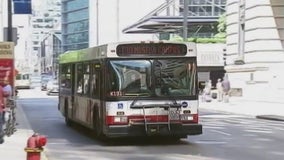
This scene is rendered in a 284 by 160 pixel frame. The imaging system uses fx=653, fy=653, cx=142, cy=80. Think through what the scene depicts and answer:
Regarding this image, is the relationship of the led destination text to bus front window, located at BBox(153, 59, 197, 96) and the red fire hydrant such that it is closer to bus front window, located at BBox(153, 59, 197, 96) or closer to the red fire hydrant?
bus front window, located at BBox(153, 59, 197, 96)

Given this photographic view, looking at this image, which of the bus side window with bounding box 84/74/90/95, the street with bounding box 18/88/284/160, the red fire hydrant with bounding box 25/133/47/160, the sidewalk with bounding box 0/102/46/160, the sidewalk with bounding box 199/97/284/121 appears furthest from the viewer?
the sidewalk with bounding box 199/97/284/121

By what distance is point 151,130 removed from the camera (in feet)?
52.6

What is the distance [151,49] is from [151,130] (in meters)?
2.05

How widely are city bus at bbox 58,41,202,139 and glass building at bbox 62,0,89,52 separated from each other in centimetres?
13174

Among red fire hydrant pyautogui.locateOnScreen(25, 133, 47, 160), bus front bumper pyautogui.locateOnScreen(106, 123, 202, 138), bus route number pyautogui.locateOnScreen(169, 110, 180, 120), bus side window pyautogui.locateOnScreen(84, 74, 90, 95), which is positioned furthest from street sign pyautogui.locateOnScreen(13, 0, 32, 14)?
red fire hydrant pyautogui.locateOnScreen(25, 133, 47, 160)

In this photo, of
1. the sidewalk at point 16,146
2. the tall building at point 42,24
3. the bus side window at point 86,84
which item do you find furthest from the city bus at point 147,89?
the tall building at point 42,24

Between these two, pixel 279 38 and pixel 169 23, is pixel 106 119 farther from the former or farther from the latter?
pixel 169 23

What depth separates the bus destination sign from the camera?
16281 mm

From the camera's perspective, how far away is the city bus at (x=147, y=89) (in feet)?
52.3

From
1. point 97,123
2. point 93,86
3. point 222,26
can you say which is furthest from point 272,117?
point 222,26

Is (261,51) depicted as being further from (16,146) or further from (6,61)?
(16,146)

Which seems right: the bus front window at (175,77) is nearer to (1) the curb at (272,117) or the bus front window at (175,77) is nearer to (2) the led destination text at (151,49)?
(2) the led destination text at (151,49)

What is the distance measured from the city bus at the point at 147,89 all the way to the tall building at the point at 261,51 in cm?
2113

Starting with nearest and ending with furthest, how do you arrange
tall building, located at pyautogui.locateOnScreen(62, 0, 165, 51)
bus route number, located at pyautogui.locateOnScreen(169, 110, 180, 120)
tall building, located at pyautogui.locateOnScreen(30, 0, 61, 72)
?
bus route number, located at pyautogui.locateOnScreen(169, 110, 180, 120), tall building, located at pyautogui.locateOnScreen(62, 0, 165, 51), tall building, located at pyautogui.locateOnScreen(30, 0, 61, 72)
